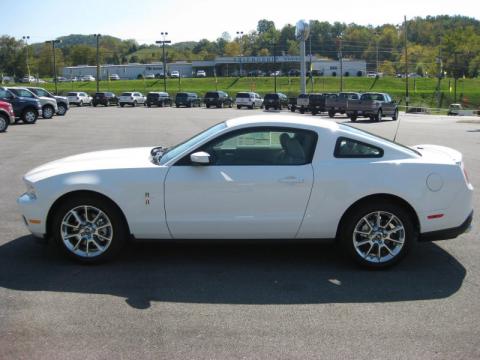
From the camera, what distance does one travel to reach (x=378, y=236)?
5.68 m

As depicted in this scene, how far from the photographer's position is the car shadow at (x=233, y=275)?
5.03 metres

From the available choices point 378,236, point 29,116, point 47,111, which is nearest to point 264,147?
point 378,236

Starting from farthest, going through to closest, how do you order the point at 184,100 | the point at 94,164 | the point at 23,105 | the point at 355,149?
the point at 184,100, the point at 23,105, the point at 94,164, the point at 355,149

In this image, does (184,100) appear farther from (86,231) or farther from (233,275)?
(233,275)

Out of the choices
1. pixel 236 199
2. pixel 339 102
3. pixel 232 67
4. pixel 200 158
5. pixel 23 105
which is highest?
pixel 232 67

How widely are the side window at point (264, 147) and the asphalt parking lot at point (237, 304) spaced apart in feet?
3.60

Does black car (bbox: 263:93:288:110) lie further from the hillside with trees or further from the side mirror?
the side mirror

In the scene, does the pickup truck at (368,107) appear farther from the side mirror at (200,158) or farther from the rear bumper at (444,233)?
the side mirror at (200,158)

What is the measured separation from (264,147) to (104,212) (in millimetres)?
1742

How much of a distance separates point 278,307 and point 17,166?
989 centimetres

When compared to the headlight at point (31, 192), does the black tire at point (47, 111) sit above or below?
below

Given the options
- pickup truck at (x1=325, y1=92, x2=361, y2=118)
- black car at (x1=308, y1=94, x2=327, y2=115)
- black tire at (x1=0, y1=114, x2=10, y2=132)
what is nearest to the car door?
black tire at (x1=0, y1=114, x2=10, y2=132)

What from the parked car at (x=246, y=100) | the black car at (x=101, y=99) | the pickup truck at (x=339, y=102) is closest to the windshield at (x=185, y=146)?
the pickup truck at (x=339, y=102)

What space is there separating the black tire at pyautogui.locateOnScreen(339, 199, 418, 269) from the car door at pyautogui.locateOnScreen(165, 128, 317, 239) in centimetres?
50
